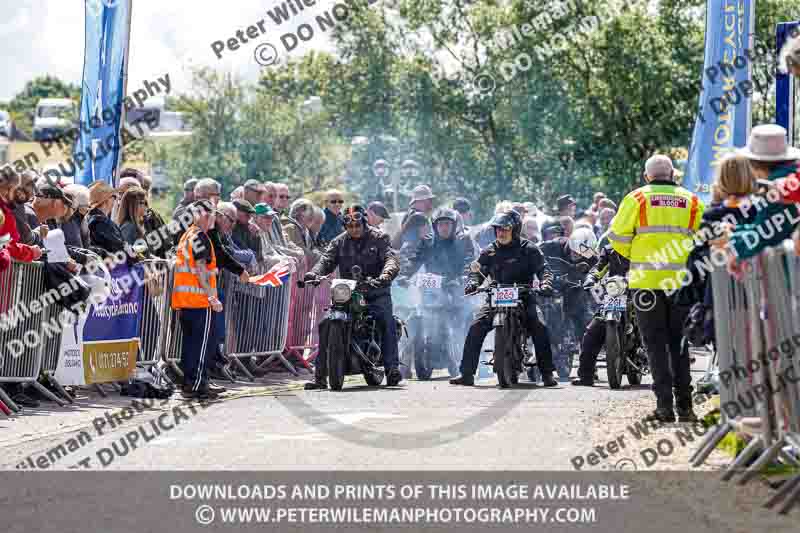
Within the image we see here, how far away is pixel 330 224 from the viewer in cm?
2097

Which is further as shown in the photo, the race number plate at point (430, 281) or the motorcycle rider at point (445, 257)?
the motorcycle rider at point (445, 257)

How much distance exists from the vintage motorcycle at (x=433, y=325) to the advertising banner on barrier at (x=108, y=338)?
4.66 meters

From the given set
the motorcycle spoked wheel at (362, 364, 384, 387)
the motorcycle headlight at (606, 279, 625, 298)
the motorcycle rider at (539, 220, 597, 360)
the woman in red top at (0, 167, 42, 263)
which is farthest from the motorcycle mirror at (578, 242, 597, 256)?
the woman in red top at (0, 167, 42, 263)

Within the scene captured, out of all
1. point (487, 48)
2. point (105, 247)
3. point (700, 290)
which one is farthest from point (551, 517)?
point (487, 48)

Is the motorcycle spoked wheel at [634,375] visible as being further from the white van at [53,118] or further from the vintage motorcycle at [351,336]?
the white van at [53,118]

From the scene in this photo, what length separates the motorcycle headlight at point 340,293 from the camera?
16.6m

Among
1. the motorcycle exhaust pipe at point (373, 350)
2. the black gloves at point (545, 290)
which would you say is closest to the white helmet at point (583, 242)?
the black gloves at point (545, 290)

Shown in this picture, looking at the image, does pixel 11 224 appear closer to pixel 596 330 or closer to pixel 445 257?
pixel 596 330

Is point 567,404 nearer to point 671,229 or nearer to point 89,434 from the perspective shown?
point 671,229

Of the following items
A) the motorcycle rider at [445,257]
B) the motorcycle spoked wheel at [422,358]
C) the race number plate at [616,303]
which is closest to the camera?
the race number plate at [616,303]

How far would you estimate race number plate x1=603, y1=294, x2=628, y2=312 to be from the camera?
55.8 feet

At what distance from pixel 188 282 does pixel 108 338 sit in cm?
90

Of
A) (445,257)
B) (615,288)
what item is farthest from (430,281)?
(615,288)

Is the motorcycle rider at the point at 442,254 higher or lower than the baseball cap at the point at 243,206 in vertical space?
lower
